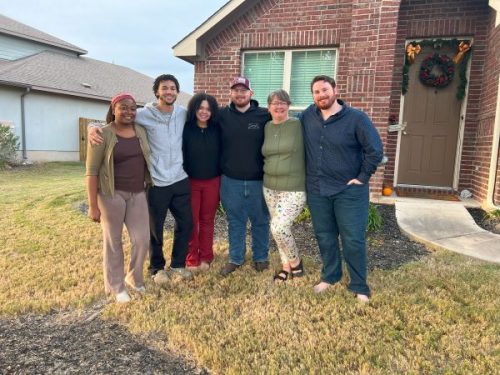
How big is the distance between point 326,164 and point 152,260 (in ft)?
6.24

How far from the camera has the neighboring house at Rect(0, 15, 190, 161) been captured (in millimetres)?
14961

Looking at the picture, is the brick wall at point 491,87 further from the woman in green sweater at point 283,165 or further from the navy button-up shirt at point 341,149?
the woman in green sweater at point 283,165

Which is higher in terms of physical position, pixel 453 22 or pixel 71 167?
pixel 453 22

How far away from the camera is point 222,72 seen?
7.62 metres

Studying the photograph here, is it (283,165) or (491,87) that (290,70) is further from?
(283,165)

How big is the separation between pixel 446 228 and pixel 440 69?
314 centimetres

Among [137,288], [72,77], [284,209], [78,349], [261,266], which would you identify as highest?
[72,77]

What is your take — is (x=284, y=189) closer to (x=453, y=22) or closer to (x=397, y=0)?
(x=397, y=0)

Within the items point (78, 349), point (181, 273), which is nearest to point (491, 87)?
point (181, 273)

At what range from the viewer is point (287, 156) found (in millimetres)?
3346

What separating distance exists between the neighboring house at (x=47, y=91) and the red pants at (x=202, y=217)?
44.6ft

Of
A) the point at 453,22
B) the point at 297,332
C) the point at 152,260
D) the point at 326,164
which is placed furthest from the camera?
the point at 453,22

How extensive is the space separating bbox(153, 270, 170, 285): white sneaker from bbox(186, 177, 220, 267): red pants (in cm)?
37

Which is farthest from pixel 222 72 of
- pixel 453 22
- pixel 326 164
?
pixel 326 164
